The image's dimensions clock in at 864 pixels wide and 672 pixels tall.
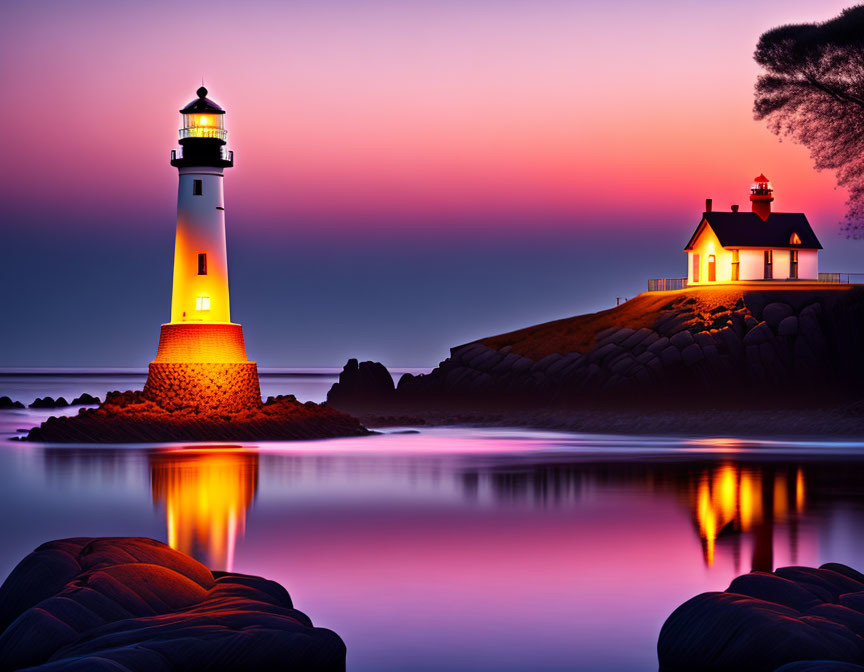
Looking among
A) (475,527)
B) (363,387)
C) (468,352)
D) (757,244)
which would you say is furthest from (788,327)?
(475,527)

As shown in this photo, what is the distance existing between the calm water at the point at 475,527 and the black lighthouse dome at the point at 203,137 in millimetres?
8918

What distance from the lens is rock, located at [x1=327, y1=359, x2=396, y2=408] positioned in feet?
163

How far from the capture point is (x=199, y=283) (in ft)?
112

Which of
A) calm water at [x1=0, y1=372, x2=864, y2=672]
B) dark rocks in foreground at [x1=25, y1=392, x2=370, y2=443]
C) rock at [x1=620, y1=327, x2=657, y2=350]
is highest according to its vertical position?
rock at [x1=620, y1=327, x2=657, y2=350]

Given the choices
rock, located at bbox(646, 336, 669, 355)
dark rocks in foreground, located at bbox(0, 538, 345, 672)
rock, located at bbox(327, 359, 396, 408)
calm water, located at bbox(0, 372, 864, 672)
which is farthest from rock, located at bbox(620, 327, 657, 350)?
dark rocks in foreground, located at bbox(0, 538, 345, 672)

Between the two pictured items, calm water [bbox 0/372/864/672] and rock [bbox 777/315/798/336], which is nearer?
calm water [bbox 0/372/864/672]

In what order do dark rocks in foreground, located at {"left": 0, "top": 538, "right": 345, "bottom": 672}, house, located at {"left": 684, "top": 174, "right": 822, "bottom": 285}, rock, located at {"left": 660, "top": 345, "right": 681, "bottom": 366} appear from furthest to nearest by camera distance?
house, located at {"left": 684, "top": 174, "right": 822, "bottom": 285}
rock, located at {"left": 660, "top": 345, "right": 681, "bottom": 366}
dark rocks in foreground, located at {"left": 0, "top": 538, "right": 345, "bottom": 672}

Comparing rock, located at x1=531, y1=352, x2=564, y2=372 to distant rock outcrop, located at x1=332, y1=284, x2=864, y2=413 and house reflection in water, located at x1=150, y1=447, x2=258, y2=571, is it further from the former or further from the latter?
house reflection in water, located at x1=150, y1=447, x2=258, y2=571

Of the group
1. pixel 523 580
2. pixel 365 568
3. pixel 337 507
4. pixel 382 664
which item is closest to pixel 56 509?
pixel 337 507

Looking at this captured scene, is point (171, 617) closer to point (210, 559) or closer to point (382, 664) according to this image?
point (382, 664)

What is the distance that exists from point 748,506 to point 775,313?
1051 inches

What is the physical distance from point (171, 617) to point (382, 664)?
174 cm

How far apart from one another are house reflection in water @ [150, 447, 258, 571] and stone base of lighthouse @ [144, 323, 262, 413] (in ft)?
10.2

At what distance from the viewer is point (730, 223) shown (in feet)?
165
